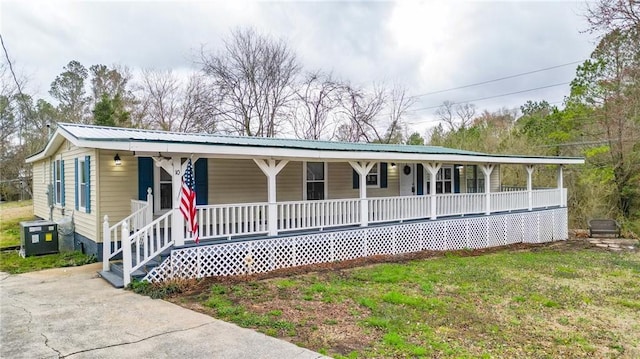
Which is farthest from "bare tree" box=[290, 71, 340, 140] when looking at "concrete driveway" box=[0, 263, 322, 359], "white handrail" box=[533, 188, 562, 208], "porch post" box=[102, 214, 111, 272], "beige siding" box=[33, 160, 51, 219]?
"concrete driveway" box=[0, 263, 322, 359]

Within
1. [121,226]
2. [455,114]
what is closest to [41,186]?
[121,226]

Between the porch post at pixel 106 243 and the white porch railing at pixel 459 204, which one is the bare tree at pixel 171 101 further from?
the porch post at pixel 106 243

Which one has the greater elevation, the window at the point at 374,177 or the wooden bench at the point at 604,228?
the window at the point at 374,177

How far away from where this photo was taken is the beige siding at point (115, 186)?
348 inches

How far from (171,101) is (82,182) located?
1824 centimetres

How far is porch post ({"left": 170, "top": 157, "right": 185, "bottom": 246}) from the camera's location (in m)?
7.39

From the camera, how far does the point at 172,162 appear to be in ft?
24.4

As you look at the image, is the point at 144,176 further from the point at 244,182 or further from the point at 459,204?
the point at 459,204

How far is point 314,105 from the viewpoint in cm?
2777

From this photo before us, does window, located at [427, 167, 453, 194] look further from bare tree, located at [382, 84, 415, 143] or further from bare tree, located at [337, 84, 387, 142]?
bare tree, located at [382, 84, 415, 143]

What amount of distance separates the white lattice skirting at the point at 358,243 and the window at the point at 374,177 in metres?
2.70

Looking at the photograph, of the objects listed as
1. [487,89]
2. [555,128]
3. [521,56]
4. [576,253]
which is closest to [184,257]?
[576,253]

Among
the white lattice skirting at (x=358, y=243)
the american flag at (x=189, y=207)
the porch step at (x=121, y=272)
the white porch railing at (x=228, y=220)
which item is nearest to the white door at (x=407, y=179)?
the white lattice skirting at (x=358, y=243)

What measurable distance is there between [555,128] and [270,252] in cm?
2113
